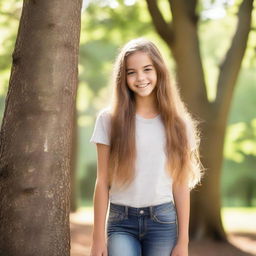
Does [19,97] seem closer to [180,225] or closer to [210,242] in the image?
[180,225]

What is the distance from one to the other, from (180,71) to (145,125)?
6.51 metres

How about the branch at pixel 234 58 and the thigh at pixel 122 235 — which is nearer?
the thigh at pixel 122 235

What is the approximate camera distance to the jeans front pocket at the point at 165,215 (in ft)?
11.9

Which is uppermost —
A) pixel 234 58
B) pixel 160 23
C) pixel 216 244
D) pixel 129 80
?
pixel 160 23

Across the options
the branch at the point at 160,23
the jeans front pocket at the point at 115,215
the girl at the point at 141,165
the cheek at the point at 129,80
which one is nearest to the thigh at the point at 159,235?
the girl at the point at 141,165

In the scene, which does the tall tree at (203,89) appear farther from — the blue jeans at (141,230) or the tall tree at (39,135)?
the blue jeans at (141,230)

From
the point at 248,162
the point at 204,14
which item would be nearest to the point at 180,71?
the point at 204,14

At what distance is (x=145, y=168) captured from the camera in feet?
12.1

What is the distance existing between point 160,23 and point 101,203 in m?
6.84

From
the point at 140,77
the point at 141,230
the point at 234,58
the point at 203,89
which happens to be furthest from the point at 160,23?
the point at 141,230

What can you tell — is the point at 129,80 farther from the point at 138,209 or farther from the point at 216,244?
the point at 216,244

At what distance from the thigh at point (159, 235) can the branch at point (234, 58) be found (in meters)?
6.74

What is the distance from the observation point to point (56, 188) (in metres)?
3.99

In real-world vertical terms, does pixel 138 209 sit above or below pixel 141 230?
above
